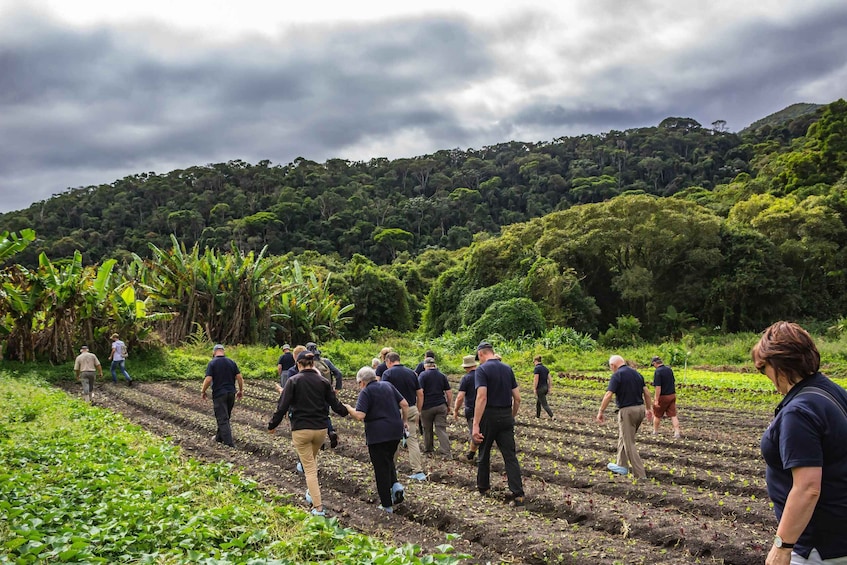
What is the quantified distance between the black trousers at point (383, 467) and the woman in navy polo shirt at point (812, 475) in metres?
5.58

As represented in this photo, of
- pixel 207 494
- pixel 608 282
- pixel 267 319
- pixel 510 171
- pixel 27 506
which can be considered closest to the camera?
pixel 27 506

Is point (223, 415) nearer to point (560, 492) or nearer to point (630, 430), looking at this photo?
point (560, 492)

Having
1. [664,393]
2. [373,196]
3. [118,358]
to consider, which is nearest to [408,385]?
[664,393]

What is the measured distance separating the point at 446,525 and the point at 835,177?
50476 millimetres

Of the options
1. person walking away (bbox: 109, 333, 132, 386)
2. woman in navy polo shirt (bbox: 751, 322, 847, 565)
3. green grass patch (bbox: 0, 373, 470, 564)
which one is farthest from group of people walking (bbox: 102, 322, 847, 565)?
person walking away (bbox: 109, 333, 132, 386)

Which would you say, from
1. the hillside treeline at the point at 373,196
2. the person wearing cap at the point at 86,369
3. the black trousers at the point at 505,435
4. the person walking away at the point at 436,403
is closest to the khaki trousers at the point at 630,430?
the black trousers at the point at 505,435

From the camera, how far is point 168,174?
88500mm

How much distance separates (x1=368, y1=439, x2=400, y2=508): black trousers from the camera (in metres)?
8.12

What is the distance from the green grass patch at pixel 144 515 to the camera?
5020 millimetres

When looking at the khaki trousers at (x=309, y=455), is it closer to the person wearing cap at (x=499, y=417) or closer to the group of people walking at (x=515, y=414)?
the group of people walking at (x=515, y=414)

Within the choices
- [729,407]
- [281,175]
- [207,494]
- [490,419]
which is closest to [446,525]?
[490,419]

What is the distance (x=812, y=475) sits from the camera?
2.91m

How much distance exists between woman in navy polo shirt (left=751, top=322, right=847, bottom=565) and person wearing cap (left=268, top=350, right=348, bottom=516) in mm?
5692

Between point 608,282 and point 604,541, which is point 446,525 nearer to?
point 604,541
